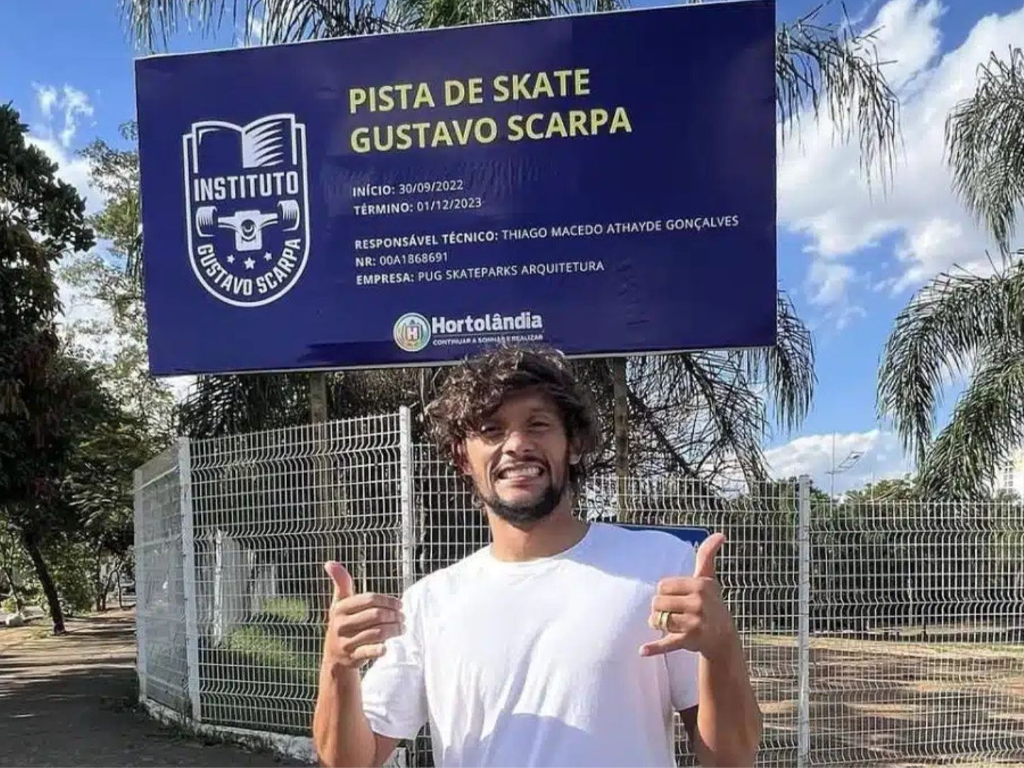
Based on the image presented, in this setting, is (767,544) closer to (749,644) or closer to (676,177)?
(749,644)

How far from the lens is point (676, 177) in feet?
19.9

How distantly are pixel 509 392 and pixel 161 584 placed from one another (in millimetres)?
6094

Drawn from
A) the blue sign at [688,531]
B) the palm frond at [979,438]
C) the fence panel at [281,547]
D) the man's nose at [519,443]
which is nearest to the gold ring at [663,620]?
the man's nose at [519,443]

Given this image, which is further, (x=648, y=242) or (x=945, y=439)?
(x=945, y=439)

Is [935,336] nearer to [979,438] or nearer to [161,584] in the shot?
[979,438]

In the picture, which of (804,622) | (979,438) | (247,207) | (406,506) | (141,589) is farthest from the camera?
(979,438)

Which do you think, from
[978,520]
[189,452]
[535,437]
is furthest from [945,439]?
[535,437]

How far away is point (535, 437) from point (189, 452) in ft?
16.1

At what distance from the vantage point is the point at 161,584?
7219 mm

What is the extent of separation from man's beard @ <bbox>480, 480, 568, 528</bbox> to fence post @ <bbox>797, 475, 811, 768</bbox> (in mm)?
3914

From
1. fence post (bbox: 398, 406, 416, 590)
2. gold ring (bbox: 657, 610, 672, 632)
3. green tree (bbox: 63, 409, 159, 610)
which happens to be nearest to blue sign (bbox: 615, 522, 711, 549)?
fence post (bbox: 398, 406, 416, 590)

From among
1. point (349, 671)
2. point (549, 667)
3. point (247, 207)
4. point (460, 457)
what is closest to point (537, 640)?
point (549, 667)

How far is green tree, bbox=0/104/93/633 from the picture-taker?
9156 mm

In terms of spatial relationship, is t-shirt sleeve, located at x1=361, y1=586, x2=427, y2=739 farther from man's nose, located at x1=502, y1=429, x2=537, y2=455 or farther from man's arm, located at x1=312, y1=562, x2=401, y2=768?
man's nose, located at x1=502, y1=429, x2=537, y2=455
